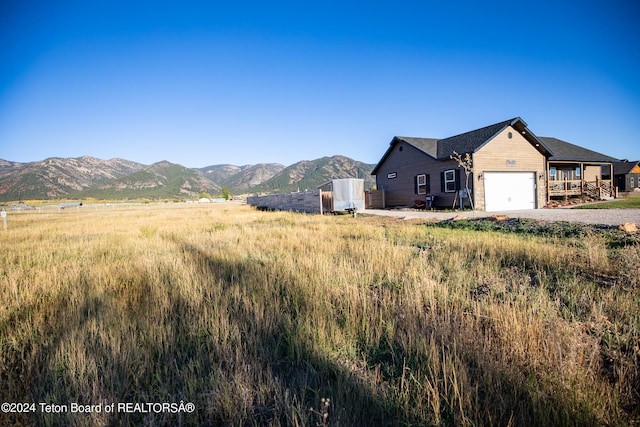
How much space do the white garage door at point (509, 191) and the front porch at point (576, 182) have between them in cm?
254

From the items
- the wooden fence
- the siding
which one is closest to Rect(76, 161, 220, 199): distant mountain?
the wooden fence

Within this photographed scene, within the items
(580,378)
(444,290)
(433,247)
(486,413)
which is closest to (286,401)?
(486,413)

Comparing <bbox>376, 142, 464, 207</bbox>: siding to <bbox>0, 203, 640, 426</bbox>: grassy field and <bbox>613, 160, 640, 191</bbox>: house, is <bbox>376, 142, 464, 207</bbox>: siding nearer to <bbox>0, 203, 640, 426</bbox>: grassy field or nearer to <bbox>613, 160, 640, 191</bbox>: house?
<bbox>0, 203, 640, 426</bbox>: grassy field

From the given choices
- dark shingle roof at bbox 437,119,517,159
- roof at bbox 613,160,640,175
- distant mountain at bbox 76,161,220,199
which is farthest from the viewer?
distant mountain at bbox 76,161,220,199

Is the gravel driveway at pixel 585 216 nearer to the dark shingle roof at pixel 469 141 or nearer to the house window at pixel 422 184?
the dark shingle roof at pixel 469 141

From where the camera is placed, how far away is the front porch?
80.6 ft

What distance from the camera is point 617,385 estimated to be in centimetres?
181

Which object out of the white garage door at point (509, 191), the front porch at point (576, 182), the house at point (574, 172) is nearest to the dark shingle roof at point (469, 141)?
the white garage door at point (509, 191)

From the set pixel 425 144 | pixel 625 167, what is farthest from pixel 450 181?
pixel 625 167

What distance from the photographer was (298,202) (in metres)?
24.6

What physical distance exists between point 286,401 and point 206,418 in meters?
0.56

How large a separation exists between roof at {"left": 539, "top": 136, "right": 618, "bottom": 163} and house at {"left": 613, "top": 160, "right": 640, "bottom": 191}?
105 feet

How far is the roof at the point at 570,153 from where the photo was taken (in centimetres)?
2531

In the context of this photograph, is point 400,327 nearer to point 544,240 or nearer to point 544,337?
point 544,337
